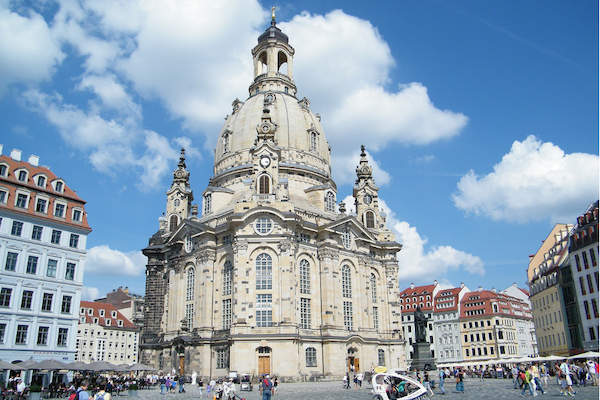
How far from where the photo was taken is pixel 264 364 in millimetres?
48031

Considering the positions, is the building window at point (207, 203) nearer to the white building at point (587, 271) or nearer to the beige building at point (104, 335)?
the beige building at point (104, 335)

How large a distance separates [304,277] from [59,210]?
2591 cm

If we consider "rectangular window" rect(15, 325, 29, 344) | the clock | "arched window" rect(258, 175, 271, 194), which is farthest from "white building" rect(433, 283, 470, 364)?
"rectangular window" rect(15, 325, 29, 344)

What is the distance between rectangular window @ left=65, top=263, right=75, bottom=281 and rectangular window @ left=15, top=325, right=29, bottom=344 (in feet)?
18.8

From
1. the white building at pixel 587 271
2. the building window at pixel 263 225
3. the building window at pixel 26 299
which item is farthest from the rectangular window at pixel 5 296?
the white building at pixel 587 271

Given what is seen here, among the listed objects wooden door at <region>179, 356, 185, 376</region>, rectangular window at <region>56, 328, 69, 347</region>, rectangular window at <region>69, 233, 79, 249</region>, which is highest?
rectangular window at <region>69, 233, 79, 249</region>

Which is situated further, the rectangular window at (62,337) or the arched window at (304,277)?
the arched window at (304,277)

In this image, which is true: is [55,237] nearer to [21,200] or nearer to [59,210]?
[59,210]

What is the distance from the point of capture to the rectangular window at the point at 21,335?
41.2 m

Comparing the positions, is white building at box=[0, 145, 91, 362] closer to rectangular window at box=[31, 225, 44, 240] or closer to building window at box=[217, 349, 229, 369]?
rectangular window at box=[31, 225, 44, 240]

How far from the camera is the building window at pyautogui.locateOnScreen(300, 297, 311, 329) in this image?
52.3 meters

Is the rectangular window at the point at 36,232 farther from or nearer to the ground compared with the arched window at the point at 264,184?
nearer to the ground

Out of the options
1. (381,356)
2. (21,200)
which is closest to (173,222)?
(21,200)

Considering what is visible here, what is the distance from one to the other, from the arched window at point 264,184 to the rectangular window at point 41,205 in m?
21.7
